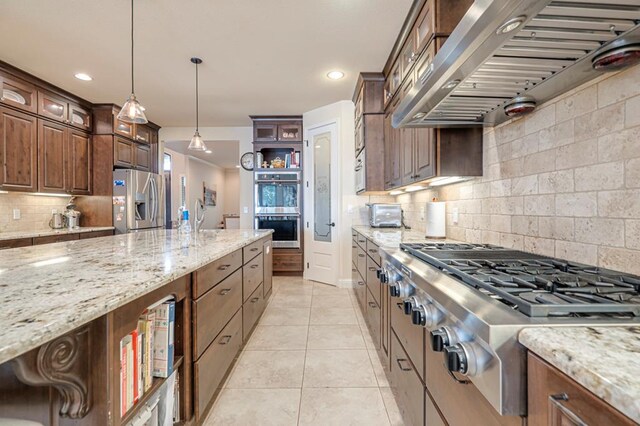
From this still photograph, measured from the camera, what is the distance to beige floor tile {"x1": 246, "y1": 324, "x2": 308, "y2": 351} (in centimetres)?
248

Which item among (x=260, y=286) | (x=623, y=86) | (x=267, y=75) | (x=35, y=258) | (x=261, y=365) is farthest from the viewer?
(x=267, y=75)

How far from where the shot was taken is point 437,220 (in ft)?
7.86

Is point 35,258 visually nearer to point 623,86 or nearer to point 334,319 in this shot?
point 334,319

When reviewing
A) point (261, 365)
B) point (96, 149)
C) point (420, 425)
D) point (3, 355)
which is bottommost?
point (261, 365)

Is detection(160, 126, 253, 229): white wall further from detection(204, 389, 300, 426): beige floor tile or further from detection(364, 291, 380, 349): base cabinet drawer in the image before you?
detection(204, 389, 300, 426): beige floor tile

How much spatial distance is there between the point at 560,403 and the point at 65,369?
3.84ft

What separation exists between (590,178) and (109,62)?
166 inches

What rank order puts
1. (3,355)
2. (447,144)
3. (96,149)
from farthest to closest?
(96,149) → (447,144) → (3,355)

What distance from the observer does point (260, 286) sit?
304 cm

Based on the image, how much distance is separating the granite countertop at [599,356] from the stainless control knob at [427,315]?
0.39 metres

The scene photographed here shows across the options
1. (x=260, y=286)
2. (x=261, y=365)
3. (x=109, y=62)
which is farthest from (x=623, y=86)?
(x=109, y=62)

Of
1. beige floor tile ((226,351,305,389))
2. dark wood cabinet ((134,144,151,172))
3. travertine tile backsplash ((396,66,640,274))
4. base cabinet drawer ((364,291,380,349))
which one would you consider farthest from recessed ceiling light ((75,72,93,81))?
travertine tile backsplash ((396,66,640,274))

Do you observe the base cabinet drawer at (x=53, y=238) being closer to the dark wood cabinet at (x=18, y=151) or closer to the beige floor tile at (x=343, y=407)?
the dark wood cabinet at (x=18, y=151)

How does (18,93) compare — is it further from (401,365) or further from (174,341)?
(401,365)
